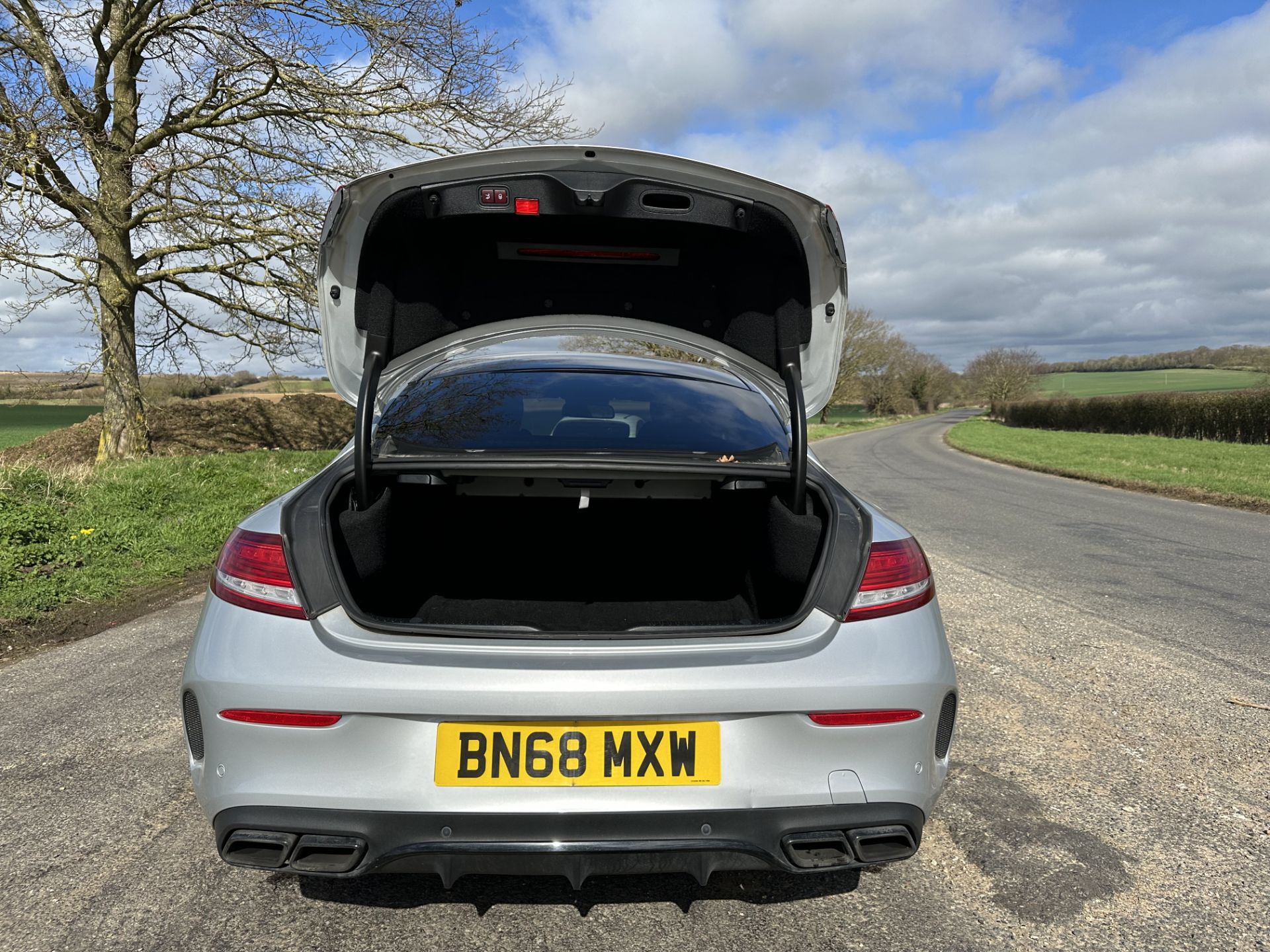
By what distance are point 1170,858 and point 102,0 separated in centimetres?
1481

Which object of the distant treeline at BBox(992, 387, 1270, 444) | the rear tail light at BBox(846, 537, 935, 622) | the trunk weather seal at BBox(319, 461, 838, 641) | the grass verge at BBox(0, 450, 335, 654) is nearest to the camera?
the trunk weather seal at BBox(319, 461, 838, 641)

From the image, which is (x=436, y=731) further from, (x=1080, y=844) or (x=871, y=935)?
(x=1080, y=844)

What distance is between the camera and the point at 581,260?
8.74 ft

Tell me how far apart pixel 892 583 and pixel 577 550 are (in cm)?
138

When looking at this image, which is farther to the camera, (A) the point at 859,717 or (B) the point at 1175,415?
(B) the point at 1175,415

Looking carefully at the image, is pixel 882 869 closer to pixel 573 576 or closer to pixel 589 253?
pixel 573 576

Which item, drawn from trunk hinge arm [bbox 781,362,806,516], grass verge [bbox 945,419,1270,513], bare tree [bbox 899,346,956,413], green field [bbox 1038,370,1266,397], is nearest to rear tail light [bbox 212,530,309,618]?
trunk hinge arm [bbox 781,362,806,516]

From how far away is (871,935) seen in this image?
1.89 meters

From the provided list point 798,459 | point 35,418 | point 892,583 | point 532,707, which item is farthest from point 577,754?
point 35,418

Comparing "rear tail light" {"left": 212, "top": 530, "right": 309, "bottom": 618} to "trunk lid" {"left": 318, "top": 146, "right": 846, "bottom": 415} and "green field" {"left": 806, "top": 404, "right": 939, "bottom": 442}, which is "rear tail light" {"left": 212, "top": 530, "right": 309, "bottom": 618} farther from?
"green field" {"left": 806, "top": 404, "right": 939, "bottom": 442}

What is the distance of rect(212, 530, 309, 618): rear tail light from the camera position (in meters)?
1.82

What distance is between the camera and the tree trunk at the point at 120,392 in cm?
1183

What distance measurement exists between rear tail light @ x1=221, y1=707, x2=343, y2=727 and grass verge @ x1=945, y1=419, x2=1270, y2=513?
1301cm

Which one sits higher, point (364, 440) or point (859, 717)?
point (364, 440)
